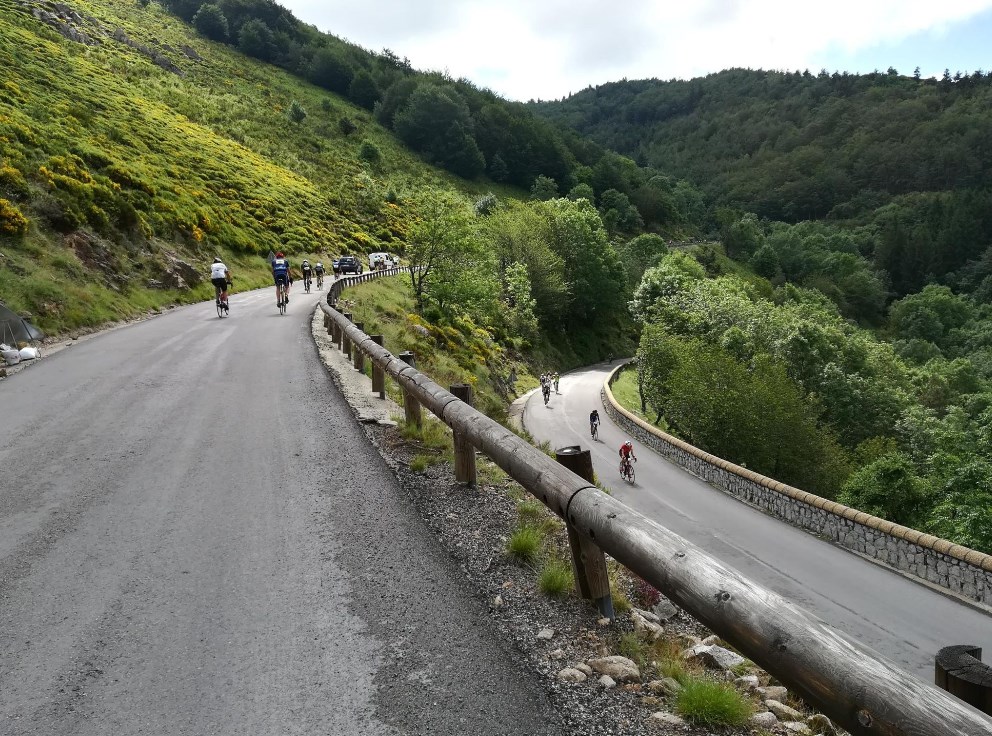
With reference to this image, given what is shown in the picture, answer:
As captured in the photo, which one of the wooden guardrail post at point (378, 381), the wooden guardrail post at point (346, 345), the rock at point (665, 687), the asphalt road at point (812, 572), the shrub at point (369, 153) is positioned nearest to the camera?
the rock at point (665, 687)

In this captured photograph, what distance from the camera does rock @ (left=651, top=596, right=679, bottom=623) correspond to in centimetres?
499

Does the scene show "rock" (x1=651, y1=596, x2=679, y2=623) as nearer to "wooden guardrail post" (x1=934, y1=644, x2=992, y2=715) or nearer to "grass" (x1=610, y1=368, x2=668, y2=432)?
"wooden guardrail post" (x1=934, y1=644, x2=992, y2=715)

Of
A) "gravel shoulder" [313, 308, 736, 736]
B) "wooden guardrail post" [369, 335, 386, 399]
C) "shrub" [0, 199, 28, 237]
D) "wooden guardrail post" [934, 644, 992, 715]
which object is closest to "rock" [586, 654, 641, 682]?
"gravel shoulder" [313, 308, 736, 736]

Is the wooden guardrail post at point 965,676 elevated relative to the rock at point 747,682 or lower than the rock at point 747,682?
elevated

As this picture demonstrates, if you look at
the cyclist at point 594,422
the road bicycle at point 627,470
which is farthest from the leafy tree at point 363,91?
the road bicycle at point 627,470

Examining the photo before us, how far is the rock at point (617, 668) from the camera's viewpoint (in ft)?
10.9

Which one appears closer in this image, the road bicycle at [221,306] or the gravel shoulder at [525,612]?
the gravel shoulder at [525,612]

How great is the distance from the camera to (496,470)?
700cm

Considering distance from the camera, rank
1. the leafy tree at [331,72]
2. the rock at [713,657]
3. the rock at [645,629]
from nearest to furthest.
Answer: the rock at [645,629], the rock at [713,657], the leafy tree at [331,72]

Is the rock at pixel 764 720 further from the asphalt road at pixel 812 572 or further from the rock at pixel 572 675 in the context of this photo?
the asphalt road at pixel 812 572

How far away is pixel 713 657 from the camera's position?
161 inches

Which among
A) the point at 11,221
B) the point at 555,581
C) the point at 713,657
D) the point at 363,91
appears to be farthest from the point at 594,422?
the point at 363,91

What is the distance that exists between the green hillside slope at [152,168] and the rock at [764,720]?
17.7 m

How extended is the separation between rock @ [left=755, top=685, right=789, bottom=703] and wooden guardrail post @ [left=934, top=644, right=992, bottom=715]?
1.91 meters
